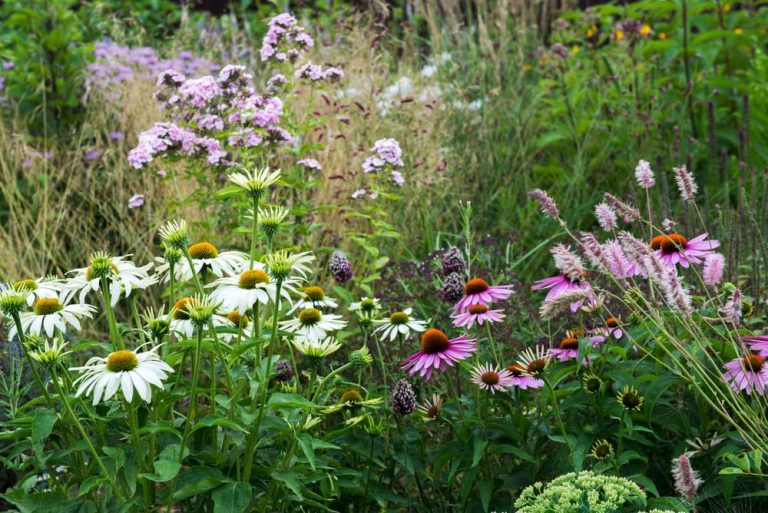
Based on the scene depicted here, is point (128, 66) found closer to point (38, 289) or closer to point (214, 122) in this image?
point (214, 122)

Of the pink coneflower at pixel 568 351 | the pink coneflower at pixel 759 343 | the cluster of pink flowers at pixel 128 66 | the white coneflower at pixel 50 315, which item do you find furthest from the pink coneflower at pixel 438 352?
the cluster of pink flowers at pixel 128 66

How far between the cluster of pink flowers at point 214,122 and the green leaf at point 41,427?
6.03 ft

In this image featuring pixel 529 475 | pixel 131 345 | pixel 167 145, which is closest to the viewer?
pixel 529 475

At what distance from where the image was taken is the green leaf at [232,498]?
227cm

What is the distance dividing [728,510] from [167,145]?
2.57 m

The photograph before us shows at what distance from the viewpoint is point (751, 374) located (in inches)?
96.3

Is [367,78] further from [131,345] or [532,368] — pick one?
[532,368]

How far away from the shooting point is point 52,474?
8.37ft

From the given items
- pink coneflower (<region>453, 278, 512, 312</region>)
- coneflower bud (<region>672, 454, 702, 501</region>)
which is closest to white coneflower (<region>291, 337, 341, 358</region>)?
pink coneflower (<region>453, 278, 512, 312</region>)

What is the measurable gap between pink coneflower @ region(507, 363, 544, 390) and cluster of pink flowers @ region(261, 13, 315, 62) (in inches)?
89.0

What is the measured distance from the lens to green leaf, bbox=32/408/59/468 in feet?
7.25

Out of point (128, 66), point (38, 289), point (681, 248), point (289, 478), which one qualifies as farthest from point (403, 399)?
point (128, 66)

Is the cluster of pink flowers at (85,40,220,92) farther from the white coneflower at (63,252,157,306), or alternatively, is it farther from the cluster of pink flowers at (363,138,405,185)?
the white coneflower at (63,252,157,306)

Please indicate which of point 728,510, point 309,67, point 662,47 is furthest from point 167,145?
point 662,47
